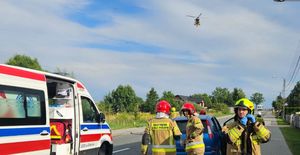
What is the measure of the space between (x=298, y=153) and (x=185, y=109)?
12045mm

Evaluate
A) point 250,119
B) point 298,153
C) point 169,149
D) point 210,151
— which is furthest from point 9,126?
point 298,153

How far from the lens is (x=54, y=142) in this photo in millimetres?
9820

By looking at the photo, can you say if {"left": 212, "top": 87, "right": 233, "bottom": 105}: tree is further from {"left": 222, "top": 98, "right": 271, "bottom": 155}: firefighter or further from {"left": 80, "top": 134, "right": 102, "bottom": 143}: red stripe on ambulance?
{"left": 222, "top": 98, "right": 271, "bottom": 155}: firefighter

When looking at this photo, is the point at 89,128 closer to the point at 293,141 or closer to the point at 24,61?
the point at 293,141

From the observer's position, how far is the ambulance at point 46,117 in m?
7.96

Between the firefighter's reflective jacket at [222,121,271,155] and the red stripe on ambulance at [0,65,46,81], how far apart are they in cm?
389

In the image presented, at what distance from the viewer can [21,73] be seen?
8.41m

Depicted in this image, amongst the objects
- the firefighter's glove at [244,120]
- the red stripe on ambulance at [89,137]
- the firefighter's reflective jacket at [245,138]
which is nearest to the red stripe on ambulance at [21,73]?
the red stripe on ambulance at [89,137]

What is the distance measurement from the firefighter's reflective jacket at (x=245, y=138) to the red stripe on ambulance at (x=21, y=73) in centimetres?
389

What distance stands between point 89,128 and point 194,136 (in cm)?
330

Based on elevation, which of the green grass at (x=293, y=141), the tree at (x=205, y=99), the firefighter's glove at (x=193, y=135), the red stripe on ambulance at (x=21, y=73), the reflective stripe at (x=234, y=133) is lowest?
the green grass at (x=293, y=141)

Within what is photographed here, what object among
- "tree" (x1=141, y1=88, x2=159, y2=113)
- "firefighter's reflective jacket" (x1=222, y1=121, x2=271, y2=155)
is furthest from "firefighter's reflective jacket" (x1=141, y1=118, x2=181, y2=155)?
"tree" (x1=141, y1=88, x2=159, y2=113)

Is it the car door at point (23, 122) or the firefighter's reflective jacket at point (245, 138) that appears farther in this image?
the car door at point (23, 122)

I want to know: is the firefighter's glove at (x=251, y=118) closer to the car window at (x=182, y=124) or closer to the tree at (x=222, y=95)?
the car window at (x=182, y=124)
